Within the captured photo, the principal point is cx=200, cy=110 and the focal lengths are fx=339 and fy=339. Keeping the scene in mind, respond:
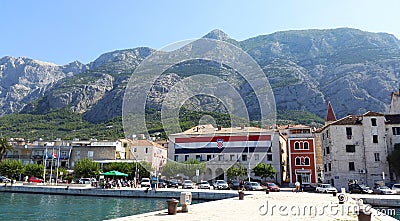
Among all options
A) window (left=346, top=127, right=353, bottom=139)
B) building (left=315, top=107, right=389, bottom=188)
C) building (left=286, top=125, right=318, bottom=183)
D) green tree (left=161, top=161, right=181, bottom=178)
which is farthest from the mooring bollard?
building (left=286, top=125, right=318, bottom=183)

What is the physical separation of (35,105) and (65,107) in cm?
1774

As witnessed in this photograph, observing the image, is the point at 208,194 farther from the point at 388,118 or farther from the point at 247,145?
the point at 388,118

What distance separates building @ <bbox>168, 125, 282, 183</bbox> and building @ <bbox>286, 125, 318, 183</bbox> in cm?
249

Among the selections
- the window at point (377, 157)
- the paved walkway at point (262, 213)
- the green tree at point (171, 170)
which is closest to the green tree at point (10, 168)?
the green tree at point (171, 170)

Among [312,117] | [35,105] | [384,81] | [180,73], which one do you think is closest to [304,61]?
[384,81]

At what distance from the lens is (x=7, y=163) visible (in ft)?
187

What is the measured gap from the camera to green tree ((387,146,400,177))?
41.0 m

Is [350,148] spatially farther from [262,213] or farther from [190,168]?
[262,213]

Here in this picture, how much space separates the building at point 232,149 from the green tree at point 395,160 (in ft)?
57.8

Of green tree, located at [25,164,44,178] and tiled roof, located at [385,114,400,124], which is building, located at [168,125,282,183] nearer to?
tiled roof, located at [385,114,400,124]

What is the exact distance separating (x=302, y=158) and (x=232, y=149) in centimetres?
1138

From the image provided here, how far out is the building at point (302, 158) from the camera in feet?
178

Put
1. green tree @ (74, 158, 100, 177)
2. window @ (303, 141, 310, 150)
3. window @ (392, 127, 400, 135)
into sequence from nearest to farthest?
window @ (392, 127, 400, 135), green tree @ (74, 158, 100, 177), window @ (303, 141, 310, 150)

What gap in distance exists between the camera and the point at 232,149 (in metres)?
57.1
